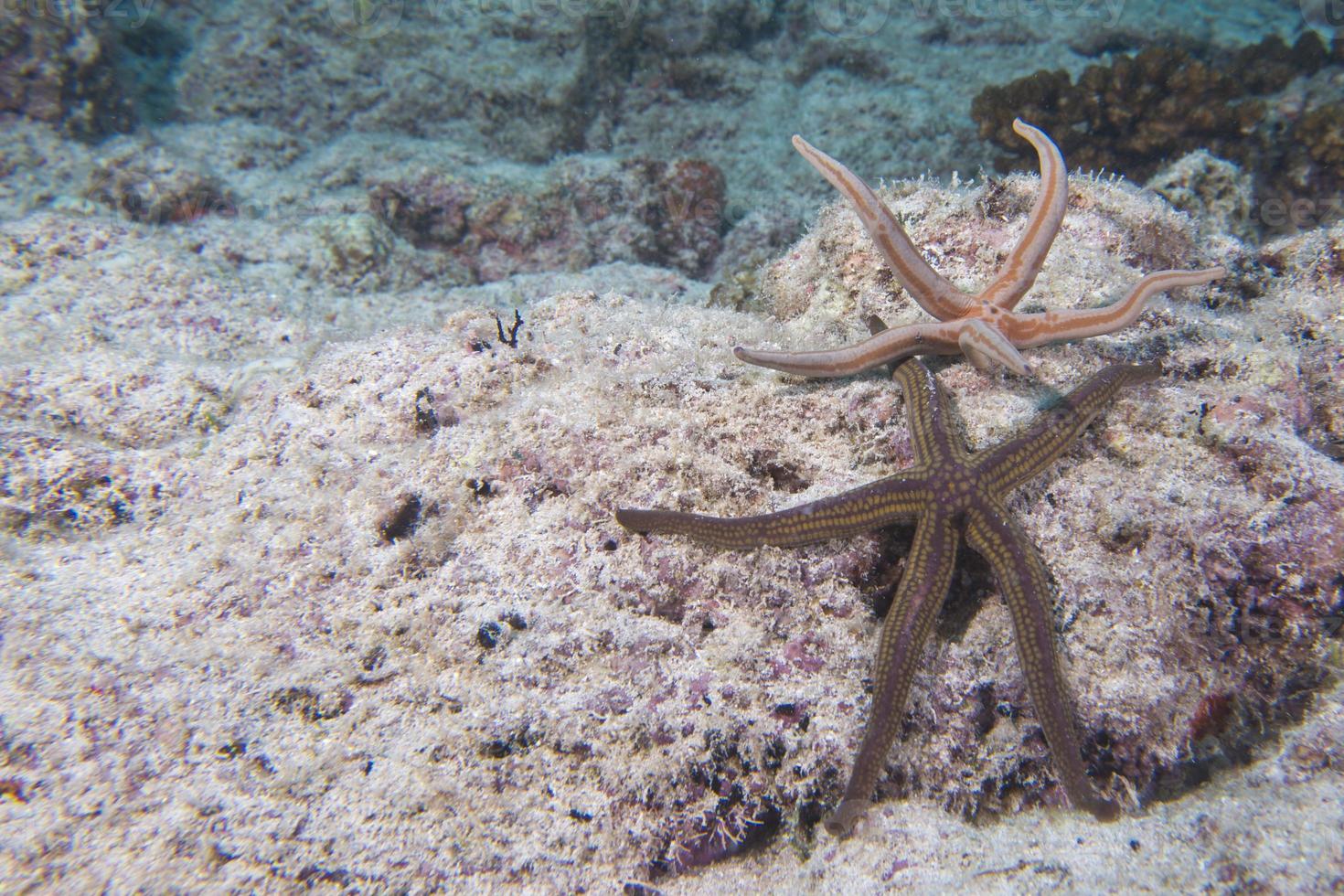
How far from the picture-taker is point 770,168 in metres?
8.51

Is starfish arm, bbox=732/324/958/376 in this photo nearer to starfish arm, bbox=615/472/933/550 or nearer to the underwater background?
the underwater background

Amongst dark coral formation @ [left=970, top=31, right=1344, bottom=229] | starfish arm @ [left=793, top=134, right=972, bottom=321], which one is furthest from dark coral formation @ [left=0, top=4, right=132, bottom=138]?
dark coral formation @ [left=970, top=31, right=1344, bottom=229]

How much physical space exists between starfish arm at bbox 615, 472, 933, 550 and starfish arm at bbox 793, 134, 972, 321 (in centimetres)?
87

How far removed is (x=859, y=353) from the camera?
2547 mm

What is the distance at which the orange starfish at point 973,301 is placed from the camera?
242cm

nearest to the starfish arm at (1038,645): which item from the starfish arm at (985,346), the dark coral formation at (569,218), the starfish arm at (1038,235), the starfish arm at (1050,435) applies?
the starfish arm at (1050,435)

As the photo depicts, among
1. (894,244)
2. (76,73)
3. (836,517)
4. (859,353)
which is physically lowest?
(836,517)

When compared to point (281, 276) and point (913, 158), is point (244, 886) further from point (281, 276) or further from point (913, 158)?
point (913, 158)

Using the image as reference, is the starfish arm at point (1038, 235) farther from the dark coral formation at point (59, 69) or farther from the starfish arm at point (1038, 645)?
the dark coral formation at point (59, 69)

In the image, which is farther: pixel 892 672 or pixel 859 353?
pixel 859 353
